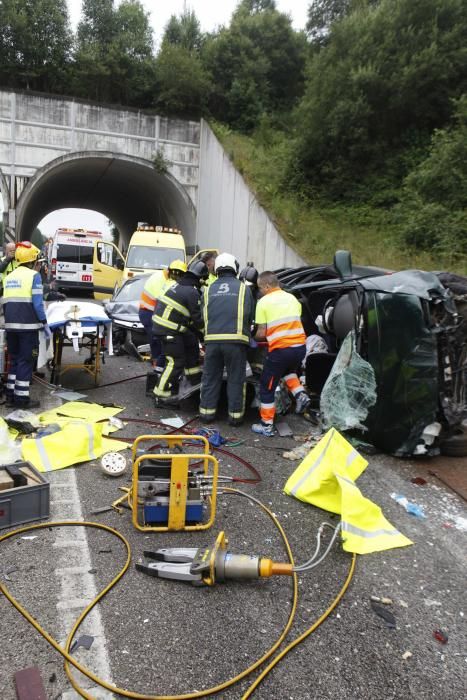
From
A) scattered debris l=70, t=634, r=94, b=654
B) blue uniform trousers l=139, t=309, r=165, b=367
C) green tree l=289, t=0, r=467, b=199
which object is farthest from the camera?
green tree l=289, t=0, r=467, b=199

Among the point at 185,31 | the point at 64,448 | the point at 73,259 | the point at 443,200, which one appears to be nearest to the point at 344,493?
the point at 64,448

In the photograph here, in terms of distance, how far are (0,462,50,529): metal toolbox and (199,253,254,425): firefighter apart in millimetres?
2429

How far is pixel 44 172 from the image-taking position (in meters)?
18.8

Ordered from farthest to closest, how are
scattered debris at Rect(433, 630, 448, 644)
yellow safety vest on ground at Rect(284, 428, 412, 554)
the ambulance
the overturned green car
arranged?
the ambulance → the overturned green car → yellow safety vest on ground at Rect(284, 428, 412, 554) → scattered debris at Rect(433, 630, 448, 644)

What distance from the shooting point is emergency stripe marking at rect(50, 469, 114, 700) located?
2.18 metres

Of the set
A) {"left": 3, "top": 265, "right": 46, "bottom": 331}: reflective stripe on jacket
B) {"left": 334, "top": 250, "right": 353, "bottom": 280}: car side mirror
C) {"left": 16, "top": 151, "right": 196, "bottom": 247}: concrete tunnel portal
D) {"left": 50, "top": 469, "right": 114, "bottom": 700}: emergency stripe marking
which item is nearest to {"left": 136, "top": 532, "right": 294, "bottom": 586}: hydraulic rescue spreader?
{"left": 50, "top": 469, "right": 114, "bottom": 700}: emergency stripe marking

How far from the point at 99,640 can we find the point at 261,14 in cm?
2417

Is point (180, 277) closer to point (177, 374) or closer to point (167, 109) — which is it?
point (177, 374)

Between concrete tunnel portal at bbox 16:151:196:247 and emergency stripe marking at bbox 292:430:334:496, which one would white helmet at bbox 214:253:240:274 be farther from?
concrete tunnel portal at bbox 16:151:196:247

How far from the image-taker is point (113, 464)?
13.3ft

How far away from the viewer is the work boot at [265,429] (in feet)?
17.5

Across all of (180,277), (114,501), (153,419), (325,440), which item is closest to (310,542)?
(325,440)

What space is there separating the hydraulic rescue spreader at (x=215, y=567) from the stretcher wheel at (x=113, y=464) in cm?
127

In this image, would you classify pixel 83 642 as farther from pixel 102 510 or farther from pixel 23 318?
pixel 23 318
